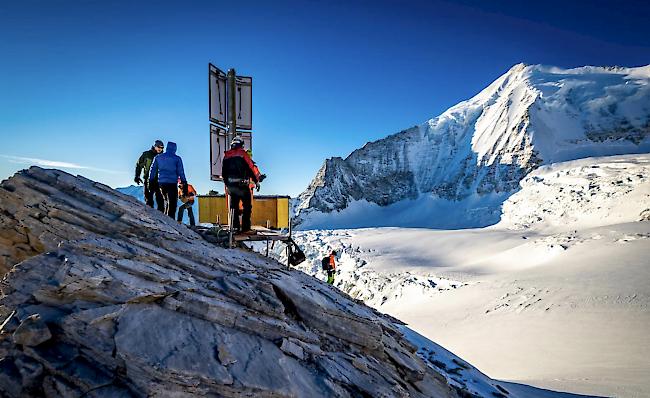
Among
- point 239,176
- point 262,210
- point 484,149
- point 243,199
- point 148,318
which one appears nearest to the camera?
point 148,318

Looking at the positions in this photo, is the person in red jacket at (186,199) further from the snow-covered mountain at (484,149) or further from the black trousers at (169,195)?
the snow-covered mountain at (484,149)

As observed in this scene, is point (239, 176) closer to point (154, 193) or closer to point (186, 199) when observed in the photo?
point (186, 199)

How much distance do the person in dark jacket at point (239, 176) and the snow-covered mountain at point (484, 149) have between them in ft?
172

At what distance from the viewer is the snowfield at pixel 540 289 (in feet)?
31.8

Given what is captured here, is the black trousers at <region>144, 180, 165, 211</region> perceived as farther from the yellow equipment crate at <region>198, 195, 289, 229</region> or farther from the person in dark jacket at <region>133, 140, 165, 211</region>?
the yellow equipment crate at <region>198, 195, 289, 229</region>

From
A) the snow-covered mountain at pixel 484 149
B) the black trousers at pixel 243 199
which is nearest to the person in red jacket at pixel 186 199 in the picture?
the black trousers at pixel 243 199

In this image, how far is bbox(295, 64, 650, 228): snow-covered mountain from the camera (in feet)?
192

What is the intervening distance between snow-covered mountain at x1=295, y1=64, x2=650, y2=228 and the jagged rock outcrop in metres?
53.7

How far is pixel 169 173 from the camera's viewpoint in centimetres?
717

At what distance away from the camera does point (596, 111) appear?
201ft

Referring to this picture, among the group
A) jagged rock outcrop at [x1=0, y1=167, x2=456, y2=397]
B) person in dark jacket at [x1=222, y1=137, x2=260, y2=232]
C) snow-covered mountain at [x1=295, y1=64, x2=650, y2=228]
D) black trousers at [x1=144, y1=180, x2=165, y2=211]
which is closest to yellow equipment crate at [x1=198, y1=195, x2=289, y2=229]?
black trousers at [x1=144, y1=180, x2=165, y2=211]

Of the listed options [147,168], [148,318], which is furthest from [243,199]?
[148,318]

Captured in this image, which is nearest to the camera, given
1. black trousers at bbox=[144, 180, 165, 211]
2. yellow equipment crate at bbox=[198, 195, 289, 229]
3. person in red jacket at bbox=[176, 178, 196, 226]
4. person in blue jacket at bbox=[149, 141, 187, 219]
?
person in blue jacket at bbox=[149, 141, 187, 219]

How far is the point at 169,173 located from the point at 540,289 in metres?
16.4
